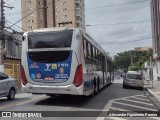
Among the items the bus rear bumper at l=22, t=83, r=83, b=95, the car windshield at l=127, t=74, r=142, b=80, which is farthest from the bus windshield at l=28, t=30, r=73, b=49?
the car windshield at l=127, t=74, r=142, b=80

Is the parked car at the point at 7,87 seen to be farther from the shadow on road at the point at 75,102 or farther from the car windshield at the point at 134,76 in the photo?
the car windshield at the point at 134,76

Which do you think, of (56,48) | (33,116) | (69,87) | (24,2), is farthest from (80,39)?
(24,2)

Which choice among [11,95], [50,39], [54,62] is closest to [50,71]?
[54,62]

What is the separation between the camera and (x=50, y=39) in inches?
526

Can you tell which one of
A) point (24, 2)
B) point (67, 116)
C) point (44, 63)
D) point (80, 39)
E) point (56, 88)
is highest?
point (24, 2)

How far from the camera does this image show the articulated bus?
12820 mm

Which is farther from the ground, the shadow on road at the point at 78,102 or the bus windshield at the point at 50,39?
the bus windshield at the point at 50,39

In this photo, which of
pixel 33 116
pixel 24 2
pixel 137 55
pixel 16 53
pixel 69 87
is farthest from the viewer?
pixel 137 55

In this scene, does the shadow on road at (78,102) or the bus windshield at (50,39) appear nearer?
the bus windshield at (50,39)

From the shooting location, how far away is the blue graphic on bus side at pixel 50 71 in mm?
12891

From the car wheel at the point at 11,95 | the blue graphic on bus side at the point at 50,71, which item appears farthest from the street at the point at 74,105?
the blue graphic on bus side at the point at 50,71

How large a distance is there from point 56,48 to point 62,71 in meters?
1.07

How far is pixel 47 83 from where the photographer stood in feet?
43.0

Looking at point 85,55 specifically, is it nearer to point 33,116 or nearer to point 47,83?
point 47,83
